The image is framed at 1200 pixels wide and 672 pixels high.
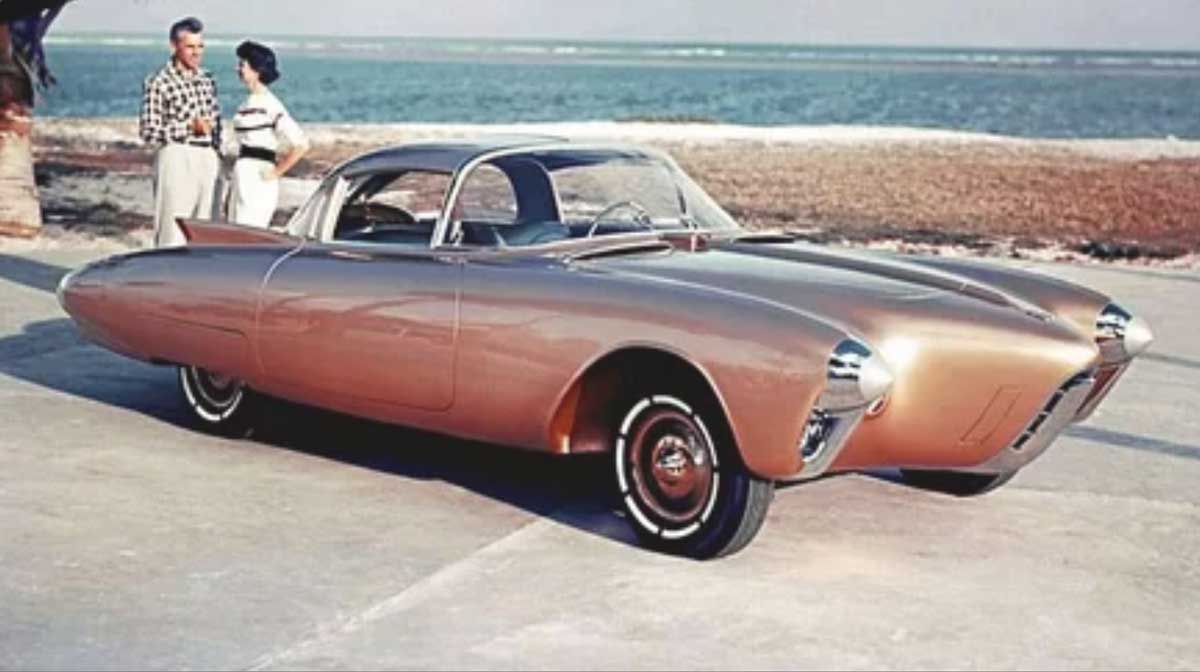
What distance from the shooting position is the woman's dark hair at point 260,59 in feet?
36.2

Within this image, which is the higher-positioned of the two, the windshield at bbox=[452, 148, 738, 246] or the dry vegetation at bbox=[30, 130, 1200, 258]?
the windshield at bbox=[452, 148, 738, 246]

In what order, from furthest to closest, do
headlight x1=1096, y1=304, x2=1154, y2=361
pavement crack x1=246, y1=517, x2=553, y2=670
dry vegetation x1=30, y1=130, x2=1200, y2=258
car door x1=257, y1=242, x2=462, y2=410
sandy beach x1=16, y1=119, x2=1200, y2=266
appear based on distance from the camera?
dry vegetation x1=30, y1=130, x2=1200, y2=258, sandy beach x1=16, y1=119, x2=1200, y2=266, headlight x1=1096, y1=304, x2=1154, y2=361, car door x1=257, y1=242, x2=462, y2=410, pavement crack x1=246, y1=517, x2=553, y2=670

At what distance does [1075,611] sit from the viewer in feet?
19.5

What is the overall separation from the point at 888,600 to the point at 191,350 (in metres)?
3.34

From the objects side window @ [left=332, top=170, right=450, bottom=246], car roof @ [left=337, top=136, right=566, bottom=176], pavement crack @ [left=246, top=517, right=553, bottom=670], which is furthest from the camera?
side window @ [left=332, top=170, right=450, bottom=246]

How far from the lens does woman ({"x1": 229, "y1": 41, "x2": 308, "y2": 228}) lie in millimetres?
11156

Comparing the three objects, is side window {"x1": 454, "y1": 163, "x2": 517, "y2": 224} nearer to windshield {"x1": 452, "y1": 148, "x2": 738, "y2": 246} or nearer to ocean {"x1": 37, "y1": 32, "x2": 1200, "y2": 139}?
windshield {"x1": 452, "y1": 148, "x2": 738, "y2": 246}

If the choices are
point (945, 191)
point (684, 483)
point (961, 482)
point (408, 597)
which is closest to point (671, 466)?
point (684, 483)

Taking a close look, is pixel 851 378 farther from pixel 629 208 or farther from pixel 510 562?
pixel 629 208

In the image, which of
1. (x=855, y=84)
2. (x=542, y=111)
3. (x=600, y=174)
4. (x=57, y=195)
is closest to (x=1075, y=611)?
(x=600, y=174)

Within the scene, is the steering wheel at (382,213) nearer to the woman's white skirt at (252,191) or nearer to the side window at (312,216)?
the side window at (312,216)

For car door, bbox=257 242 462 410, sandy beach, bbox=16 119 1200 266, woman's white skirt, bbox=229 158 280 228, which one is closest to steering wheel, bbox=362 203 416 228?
car door, bbox=257 242 462 410

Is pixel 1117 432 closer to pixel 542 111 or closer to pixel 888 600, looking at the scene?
pixel 888 600

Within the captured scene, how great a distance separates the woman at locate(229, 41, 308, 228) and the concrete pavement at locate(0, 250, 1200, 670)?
2.57 m
